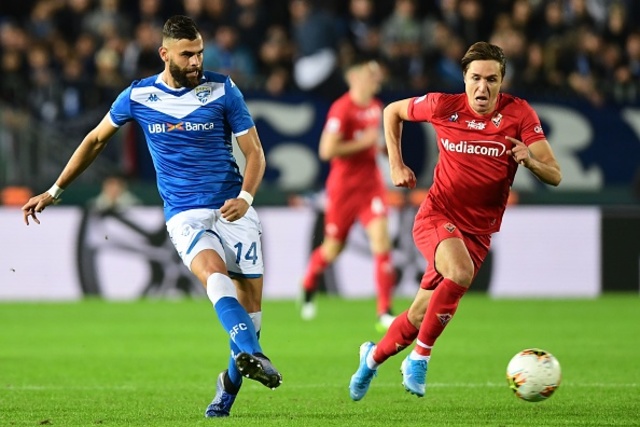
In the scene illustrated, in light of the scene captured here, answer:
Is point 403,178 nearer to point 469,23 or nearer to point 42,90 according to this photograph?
point 42,90

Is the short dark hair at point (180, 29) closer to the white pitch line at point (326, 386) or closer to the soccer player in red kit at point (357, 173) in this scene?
the white pitch line at point (326, 386)

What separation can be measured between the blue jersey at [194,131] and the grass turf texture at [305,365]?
50.8 inches

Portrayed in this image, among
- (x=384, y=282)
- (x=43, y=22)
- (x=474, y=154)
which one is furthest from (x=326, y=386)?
(x=43, y=22)

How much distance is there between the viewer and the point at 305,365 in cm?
1038

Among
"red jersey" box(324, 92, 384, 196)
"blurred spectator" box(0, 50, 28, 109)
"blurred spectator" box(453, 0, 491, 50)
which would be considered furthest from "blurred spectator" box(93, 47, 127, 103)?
"blurred spectator" box(453, 0, 491, 50)

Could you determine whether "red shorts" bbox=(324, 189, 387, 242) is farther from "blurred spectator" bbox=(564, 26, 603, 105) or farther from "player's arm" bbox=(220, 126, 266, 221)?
"player's arm" bbox=(220, 126, 266, 221)

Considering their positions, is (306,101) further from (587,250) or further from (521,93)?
(587,250)

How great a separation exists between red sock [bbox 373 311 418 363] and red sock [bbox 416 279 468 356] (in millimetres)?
138

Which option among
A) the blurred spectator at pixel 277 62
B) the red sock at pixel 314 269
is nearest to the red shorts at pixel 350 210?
the red sock at pixel 314 269

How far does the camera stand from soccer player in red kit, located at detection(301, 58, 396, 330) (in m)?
13.5

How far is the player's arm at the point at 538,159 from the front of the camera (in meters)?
7.26

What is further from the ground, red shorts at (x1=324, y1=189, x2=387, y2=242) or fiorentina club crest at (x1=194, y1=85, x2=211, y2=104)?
fiorentina club crest at (x1=194, y1=85, x2=211, y2=104)

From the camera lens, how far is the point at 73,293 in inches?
658

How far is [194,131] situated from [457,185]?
1.66m
